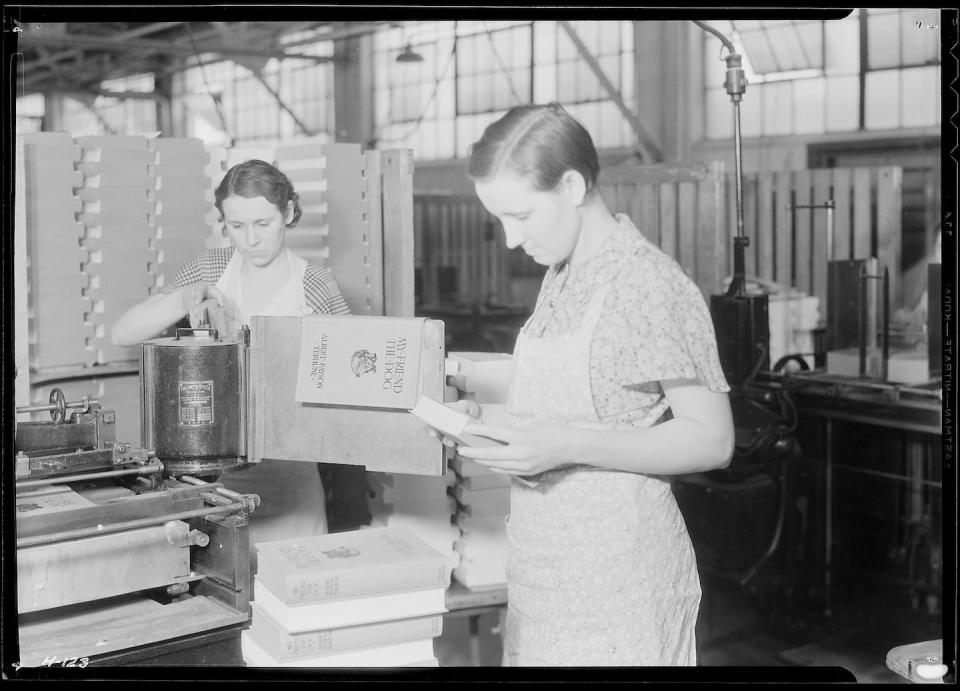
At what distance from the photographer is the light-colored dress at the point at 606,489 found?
156 cm

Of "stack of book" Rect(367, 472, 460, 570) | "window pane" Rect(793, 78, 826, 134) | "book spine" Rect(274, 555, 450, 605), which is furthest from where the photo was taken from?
"window pane" Rect(793, 78, 826, 134)

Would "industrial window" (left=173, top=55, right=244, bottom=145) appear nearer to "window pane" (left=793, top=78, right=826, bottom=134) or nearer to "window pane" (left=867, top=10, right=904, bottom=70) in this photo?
"window pane" (left=793, top=78, right=826, bottom=134)

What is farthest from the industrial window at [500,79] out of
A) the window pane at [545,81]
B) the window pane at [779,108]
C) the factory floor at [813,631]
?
the factory floor at [813,631]

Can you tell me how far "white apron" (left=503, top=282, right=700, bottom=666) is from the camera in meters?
1.65

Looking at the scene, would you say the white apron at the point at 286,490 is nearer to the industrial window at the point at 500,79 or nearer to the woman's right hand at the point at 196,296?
the woman's right hand at the point at 196,296

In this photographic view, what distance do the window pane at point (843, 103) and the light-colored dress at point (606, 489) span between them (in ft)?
21.4

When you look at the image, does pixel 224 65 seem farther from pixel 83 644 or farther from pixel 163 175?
pixel 83 644

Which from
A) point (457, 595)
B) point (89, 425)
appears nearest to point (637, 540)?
point (457, 595)

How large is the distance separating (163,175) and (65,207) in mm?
255

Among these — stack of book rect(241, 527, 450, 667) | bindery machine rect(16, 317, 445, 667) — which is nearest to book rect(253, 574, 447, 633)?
stack of book rect(241, 527, 450, 667)

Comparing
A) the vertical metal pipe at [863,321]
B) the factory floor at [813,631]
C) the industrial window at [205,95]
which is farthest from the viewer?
the industrial window at [205,95]

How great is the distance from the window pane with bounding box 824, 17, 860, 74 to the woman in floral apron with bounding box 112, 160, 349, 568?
6128 millimetres

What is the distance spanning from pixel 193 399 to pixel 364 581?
0.45 metres

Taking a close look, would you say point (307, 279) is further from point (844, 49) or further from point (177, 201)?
point (844, 49)
